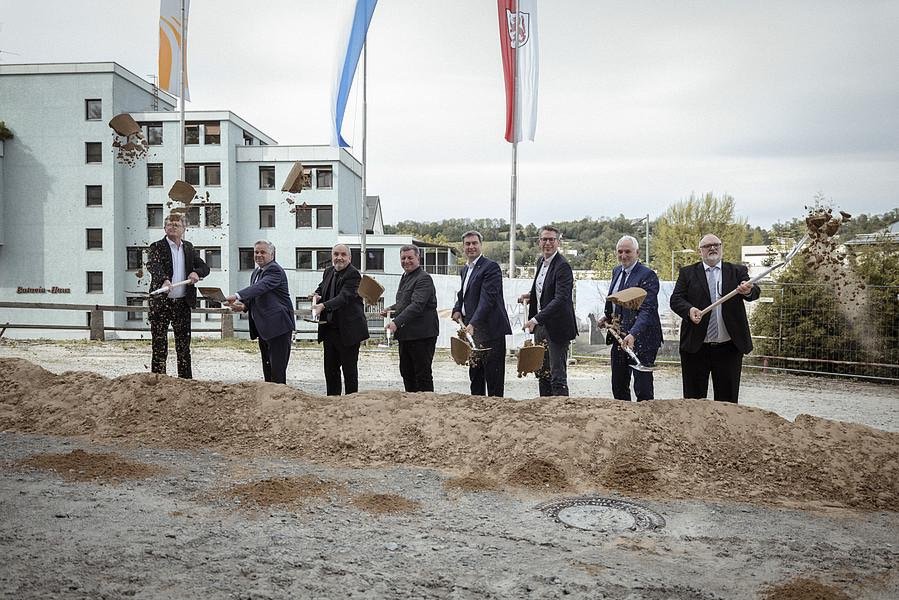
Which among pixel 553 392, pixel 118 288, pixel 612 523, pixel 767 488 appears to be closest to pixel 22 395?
pixel 553 392

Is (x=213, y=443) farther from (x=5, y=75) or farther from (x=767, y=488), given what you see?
(x=5, y=75)

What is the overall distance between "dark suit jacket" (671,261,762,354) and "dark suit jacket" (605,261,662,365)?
0.20 metres

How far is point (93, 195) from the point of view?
35938 mm

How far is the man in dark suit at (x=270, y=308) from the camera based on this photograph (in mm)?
7016

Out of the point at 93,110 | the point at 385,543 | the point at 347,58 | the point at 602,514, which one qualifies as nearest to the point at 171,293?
the point at 385,543

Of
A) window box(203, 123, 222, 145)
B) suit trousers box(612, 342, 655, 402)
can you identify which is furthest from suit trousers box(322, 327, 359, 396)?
window box(203, 123, 222, 145)

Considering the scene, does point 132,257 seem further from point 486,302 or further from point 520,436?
point 520,436

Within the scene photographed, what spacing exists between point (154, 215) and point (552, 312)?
35331 millimetres

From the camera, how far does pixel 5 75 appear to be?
112 ft

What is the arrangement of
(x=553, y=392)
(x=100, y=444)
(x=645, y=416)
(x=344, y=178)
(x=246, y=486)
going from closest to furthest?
(x=246, y=486) < (x=645, y=416) < (x=100, y=444) < (x=553, y=392) < (x=344, y=178)

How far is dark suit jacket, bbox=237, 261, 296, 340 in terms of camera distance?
23.0 feet

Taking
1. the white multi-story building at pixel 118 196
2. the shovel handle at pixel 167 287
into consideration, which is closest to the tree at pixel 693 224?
the white multi-story building at pixel 118 196

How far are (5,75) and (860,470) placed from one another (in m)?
40.7

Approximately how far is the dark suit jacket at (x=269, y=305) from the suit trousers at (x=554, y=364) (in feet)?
8.62
